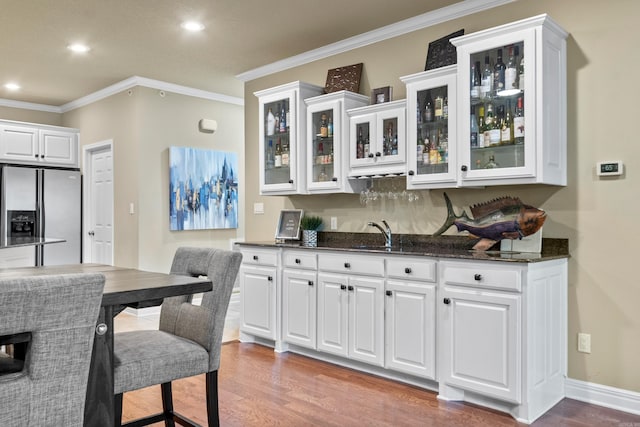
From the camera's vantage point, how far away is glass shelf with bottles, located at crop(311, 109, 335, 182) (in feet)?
13.6

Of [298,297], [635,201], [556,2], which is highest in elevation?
[556,2]

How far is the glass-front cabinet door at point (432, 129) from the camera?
3.34 metres

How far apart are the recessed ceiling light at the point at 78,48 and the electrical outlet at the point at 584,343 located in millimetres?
4639

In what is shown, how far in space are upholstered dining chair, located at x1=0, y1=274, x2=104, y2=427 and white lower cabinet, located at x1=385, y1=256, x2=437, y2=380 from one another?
2.21 meters

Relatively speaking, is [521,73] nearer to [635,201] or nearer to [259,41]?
[635,201]

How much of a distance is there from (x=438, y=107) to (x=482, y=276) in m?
1.21

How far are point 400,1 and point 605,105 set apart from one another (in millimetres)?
1529

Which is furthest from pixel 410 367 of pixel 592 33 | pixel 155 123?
pixel 155 123

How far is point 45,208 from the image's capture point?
6.34 m

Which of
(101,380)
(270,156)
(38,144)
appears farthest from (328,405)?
(38,144)

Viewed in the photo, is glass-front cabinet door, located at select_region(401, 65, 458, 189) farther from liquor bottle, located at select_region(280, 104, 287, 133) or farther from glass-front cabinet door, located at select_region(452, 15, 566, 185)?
liquor bottle, located at select_region(280, 104, 287, 133)

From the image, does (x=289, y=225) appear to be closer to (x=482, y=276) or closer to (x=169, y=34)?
(x=169, y=34)

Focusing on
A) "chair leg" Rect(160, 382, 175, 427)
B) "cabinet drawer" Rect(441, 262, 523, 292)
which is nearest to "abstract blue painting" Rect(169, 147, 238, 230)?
"chair leg" Rect(160, 382, 175, 427)

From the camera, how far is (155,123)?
5.86 metres
